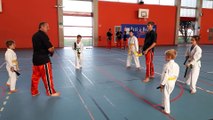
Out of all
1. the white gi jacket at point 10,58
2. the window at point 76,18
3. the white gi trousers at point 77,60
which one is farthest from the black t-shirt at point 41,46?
the window at point 76,18

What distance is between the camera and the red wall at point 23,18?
14.7 meters

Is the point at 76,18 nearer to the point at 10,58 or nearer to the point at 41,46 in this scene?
the point at 10,58

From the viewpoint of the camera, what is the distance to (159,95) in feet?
14.9

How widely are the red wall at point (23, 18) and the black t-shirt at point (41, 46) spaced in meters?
12.7

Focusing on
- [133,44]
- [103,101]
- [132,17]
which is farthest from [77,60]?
[132,17]

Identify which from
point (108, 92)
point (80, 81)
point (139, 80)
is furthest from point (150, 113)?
point (80, 81)

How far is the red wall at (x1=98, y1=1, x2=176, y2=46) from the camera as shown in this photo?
58.1 feet

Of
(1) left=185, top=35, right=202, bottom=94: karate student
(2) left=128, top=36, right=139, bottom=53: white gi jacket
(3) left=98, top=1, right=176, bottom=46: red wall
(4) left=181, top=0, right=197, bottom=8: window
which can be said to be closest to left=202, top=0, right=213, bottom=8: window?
(4) left=181, top=0, right=197, bottom=8: window

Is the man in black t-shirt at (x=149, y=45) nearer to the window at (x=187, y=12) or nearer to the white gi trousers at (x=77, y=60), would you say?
the white gi trousers at (x=77, y=60)

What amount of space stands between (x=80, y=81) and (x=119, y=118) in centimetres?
258

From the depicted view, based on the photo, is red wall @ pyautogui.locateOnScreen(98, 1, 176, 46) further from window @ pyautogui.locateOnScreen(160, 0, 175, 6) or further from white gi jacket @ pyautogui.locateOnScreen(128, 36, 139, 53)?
white gi jacket @ pyautogui.locateOnScreen(128, 36, 139, 53)

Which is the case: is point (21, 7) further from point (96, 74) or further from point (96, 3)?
point (96, 74)

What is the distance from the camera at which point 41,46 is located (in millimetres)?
3953

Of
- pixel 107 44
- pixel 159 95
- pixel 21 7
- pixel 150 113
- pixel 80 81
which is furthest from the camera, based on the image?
pixel 107 44
